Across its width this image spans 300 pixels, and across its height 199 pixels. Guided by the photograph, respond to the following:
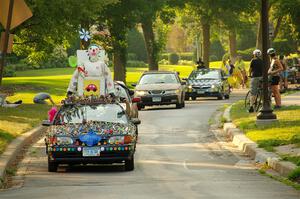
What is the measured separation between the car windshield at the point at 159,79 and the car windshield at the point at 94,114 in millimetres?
18017

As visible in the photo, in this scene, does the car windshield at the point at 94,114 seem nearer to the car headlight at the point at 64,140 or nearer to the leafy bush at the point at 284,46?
the car headlight at the point at 64,140

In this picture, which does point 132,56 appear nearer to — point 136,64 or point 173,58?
point 136,64

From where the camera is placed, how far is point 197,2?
178 ft

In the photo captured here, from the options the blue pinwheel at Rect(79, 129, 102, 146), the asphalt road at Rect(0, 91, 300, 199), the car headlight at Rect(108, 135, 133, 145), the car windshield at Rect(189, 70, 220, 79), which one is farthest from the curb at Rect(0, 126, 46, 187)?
the car windshield at Rect(189, 70, 220, 79)

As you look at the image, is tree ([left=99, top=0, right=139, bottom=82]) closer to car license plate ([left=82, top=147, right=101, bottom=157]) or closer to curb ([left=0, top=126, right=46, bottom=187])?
curb ([left=0, top=126, right=46, bottom=187])

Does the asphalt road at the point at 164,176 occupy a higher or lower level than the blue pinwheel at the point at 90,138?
lower

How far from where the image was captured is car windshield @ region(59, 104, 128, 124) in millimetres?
15984

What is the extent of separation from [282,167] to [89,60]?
21.5 ft

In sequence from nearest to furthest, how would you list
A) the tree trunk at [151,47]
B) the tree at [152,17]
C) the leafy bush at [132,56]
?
the tree at [152,17], the tree trunk at [151,47], the leafy bush at [132,56]

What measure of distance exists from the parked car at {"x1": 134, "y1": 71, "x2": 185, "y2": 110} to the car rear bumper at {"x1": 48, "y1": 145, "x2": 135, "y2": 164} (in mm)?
17774

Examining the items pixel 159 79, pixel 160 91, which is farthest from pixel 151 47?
pixel 160 91

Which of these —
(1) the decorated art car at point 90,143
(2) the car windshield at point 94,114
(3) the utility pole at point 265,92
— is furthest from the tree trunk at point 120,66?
(1) the decorated art car at point 90,143

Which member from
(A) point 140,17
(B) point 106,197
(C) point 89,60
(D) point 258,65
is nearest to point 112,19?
(A) point 140,17

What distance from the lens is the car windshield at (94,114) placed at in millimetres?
15984
